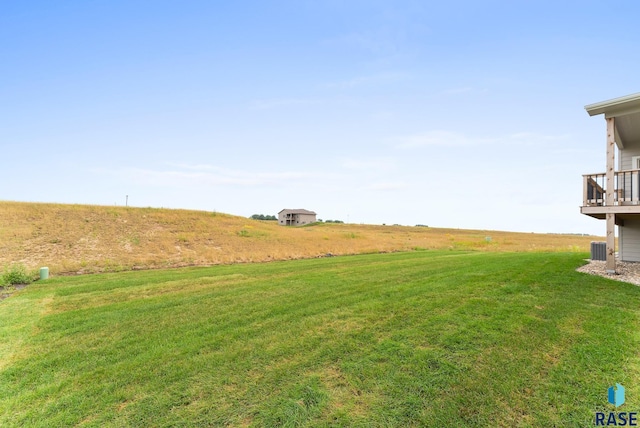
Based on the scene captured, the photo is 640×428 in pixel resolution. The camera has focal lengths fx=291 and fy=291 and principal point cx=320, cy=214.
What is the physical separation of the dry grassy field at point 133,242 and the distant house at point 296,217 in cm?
3661

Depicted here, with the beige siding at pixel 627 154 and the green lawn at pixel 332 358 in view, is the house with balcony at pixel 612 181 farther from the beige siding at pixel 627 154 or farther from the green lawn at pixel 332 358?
the green lawn at pixel 332 358

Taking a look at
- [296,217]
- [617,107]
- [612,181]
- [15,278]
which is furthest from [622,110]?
[296,217]

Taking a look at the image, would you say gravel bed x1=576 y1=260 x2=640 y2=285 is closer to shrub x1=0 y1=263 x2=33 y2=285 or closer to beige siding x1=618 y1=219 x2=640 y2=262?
beige siding x1=618 y1=219 x2=640 y2=262

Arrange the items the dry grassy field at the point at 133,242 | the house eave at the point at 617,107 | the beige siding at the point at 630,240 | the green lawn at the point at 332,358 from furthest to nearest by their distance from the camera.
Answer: the dry grassy field at the point at 133,242 → the beige siding at the point at 630,240 → the house eave at the point at 617,107 → the green lawn at the point at 332,358

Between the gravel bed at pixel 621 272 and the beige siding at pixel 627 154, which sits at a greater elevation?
the beige siding at pixel 627 154

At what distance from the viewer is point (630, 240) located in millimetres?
12555

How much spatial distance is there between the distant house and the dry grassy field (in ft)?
120

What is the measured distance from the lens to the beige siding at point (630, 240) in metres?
12.4

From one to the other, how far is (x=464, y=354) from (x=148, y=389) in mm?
4063

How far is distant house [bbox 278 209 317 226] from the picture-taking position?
69325 millimetres

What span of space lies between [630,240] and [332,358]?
15.7 meters

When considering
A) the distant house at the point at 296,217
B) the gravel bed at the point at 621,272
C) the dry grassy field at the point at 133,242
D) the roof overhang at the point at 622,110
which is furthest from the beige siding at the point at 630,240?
the distant house at the point at 296,217

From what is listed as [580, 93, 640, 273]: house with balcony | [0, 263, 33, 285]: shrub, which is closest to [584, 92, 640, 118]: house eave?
[580, 93, 640, 273]: house with balcony

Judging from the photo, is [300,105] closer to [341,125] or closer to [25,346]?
[341,125]
